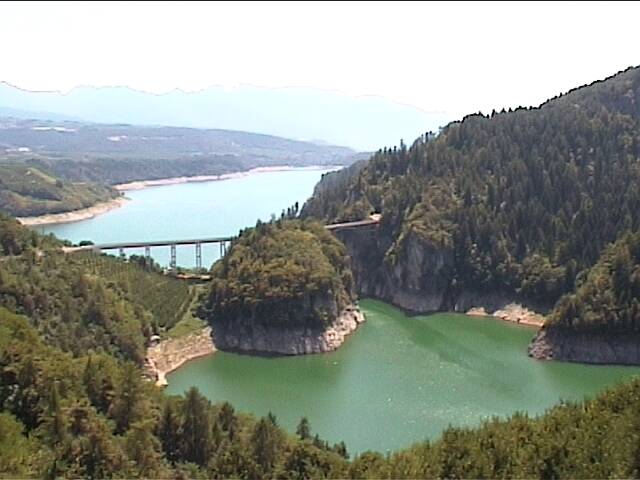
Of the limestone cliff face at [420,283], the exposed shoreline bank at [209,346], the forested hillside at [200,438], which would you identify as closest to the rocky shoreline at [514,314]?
the limestone cliff face at [420,283]

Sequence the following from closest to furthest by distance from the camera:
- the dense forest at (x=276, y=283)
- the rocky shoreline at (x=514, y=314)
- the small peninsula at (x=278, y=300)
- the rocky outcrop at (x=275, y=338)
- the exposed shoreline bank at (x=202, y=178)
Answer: the rocky outcrop at (x=275, y=338), the small peninsula at (x=278, y=300), the dense forest at (x=276, y=283), the rocky shoreline at (x=514, y=314), the exposed shoreline bank at (x=202, y=178)

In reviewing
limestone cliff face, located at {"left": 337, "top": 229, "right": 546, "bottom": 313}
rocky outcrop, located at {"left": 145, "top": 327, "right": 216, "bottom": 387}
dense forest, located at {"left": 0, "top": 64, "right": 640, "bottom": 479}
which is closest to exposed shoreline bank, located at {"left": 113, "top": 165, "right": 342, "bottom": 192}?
dense forest, located at {"left": 0, "top": 64, "right": 640, "bottom": 479}

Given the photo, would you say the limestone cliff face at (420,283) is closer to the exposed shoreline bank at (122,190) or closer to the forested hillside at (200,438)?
the exposed shoreline bank at (122,190)

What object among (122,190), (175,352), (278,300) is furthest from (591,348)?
(122,190)

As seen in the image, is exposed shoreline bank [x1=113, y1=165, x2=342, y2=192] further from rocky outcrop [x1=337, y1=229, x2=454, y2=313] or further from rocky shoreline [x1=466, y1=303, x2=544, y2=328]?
rocky shoreline [x1=466, y1=303, x2=544, y2=328]

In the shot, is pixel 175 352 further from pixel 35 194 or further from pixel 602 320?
pixel 35 194
